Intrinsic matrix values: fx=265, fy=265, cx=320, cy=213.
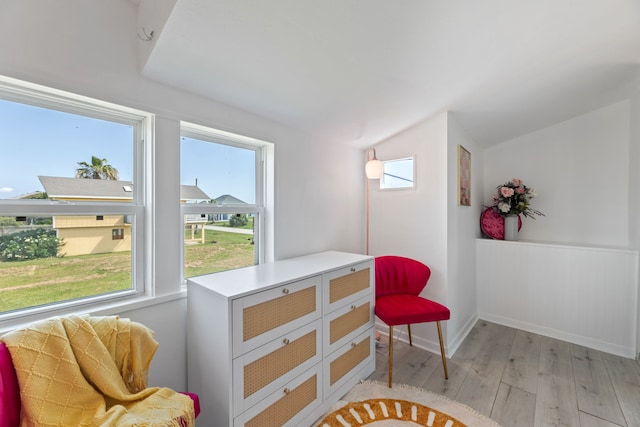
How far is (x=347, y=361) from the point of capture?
186 cm

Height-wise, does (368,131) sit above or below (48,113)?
above

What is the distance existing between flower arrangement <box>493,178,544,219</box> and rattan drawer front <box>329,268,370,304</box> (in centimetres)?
202

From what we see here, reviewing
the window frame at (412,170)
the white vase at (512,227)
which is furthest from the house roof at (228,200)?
the white vase at (512,227)

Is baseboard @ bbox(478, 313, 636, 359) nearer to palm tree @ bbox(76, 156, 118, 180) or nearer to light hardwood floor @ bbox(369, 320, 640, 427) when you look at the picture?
light hardwood floor @ bbox(369, 320, 640, 427)

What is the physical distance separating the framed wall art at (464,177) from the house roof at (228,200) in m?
2.02

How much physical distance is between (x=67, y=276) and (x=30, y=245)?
0.66 feet

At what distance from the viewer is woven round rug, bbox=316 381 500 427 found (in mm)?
1573

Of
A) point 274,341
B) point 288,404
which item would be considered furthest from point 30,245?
point 288,404

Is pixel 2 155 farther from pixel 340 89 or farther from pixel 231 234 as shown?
pixel 340 89

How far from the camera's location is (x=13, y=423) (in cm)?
84

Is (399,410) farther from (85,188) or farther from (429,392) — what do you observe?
(85,188)

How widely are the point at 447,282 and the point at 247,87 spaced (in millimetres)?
2195

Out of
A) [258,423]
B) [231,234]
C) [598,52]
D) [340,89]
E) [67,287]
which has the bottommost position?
[258,423]

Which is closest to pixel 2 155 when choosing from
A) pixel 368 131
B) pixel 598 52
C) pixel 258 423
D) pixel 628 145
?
pixel 258 423
